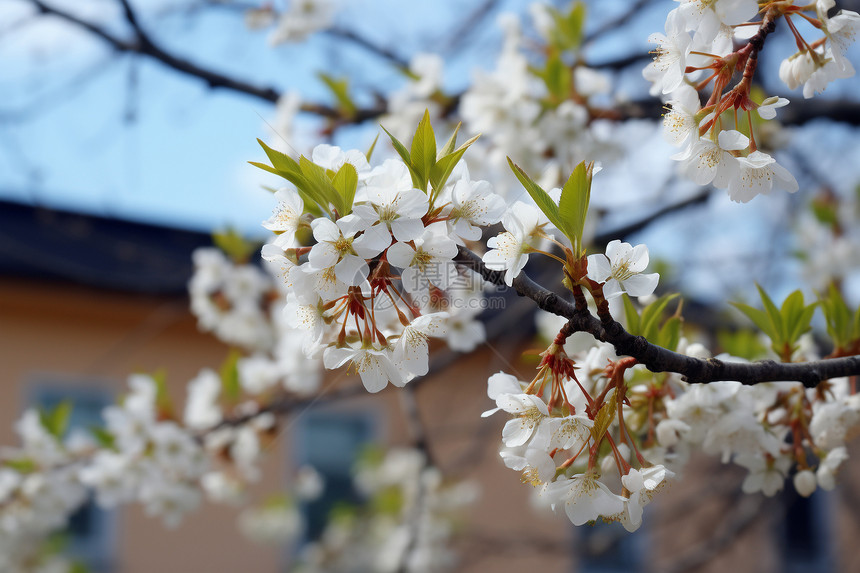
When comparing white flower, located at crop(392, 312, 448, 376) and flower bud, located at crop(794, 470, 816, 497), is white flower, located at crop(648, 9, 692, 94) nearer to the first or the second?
white flower, located at crop(392, 312, 448, 376)

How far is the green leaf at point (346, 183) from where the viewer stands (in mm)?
884

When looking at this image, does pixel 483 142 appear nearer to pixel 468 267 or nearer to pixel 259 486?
pixel 468 267

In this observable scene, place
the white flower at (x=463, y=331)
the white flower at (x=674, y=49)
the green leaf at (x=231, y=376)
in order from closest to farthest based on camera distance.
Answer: the white flower at (x=674, y=49) < the white flower at (x=463, y=331) < the green leaf at (x=231, y=376)

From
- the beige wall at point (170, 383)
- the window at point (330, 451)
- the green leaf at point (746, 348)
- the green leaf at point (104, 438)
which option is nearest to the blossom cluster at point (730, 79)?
the green leaf at point (746, 348)

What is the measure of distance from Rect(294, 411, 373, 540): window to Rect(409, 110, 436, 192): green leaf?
4.84 metres

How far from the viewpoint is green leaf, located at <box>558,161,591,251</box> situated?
0.86 metres

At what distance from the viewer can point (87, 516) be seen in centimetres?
482

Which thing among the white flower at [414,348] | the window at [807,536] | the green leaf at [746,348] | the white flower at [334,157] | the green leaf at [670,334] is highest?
the white flower at [334,157]

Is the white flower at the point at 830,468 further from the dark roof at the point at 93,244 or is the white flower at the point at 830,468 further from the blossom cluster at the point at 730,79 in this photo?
the dark roof at the point at 93,244

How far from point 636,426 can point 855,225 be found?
3.28 metres

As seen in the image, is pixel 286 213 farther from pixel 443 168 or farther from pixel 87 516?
pixel 87 516

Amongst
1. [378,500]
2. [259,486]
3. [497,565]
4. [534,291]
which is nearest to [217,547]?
[259,486]

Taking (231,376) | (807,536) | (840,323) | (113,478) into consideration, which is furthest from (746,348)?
(807,536)

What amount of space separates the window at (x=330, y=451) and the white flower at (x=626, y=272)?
4.85 meters
